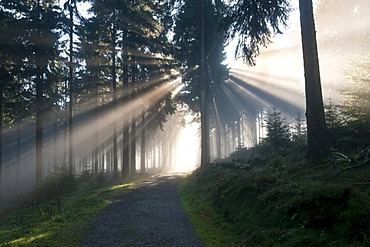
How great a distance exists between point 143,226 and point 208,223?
2.01m

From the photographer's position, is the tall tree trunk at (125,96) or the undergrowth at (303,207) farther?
the tall tree trunk at (125,96)

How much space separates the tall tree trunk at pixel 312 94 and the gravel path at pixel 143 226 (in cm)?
484

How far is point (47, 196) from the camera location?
1786 centimetres

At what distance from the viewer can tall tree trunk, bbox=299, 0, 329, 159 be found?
9953 mm

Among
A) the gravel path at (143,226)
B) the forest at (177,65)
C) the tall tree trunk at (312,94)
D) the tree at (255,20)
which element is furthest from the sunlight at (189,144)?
the tall tree trunk at (312,94)

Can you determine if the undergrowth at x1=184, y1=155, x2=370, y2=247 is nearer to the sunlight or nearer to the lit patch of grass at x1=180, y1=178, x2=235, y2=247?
the lit patch of grass at x1=180, y1=178, x2=235, y2=247

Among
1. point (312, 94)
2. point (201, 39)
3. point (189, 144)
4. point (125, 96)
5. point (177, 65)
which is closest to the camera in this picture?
point (312, 94)

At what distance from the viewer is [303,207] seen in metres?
6.76

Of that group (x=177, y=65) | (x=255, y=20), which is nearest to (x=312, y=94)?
(x=255, y=20)

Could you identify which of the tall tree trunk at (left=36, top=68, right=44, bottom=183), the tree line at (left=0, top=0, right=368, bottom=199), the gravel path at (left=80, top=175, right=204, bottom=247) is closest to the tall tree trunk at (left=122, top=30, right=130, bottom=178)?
the tree line at (left=0, top=0, right=368, bottom=199)

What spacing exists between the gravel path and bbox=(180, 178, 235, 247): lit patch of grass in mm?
248

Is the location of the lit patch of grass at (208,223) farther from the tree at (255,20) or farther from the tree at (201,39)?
the tree at (201,39)

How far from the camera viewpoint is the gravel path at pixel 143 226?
296 inches

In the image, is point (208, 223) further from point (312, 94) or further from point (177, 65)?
point (177, 65)
